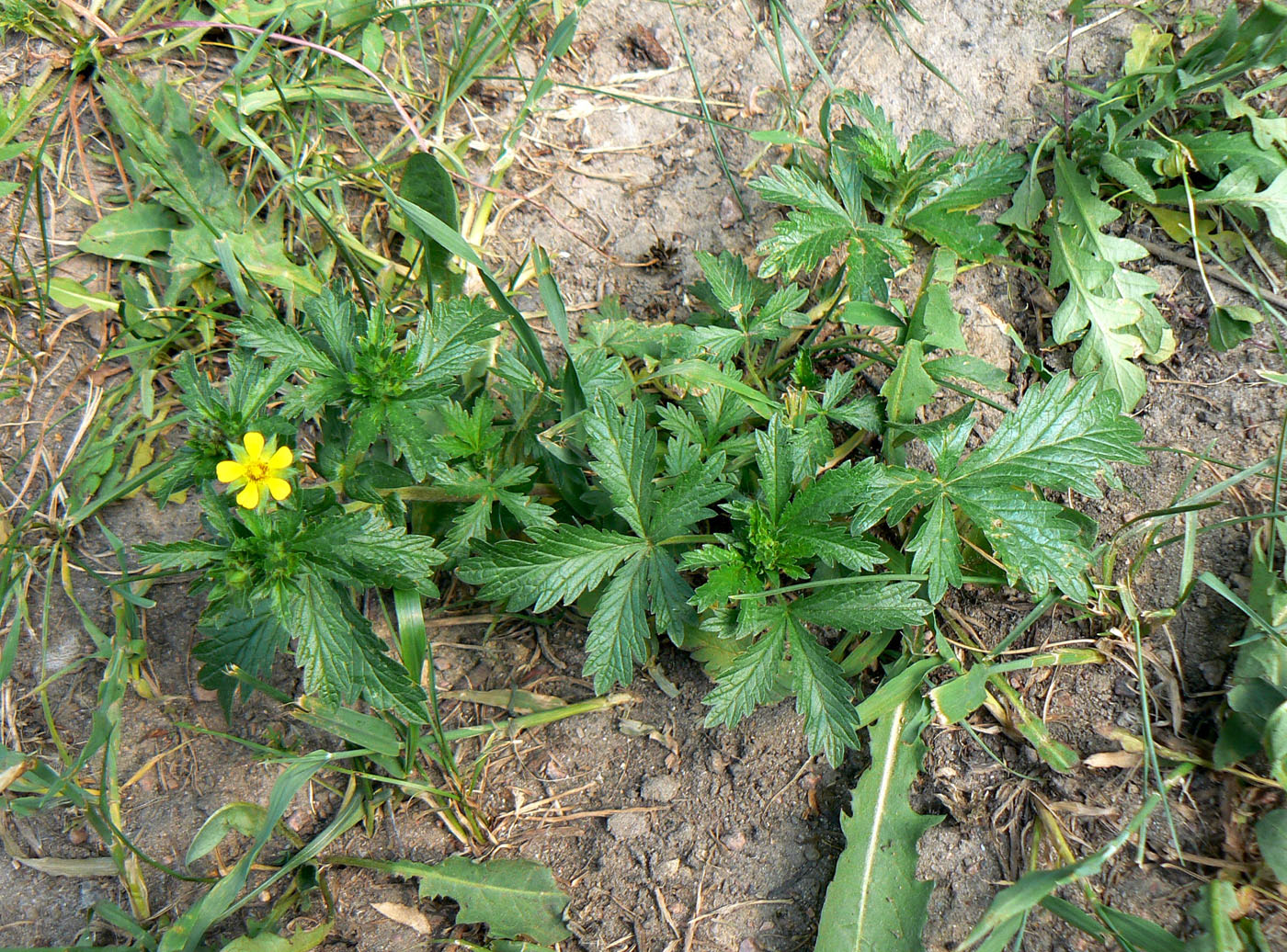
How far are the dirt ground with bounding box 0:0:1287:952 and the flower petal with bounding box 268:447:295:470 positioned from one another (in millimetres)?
816

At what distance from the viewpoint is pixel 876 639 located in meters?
2.27

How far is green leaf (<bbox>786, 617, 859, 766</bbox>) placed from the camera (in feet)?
6.39

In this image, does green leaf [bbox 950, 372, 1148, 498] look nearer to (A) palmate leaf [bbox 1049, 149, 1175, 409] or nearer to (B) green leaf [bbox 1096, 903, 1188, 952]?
(A) palmate leaf [bbox 1049, 149, 1175, 409]

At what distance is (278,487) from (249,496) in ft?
0.20

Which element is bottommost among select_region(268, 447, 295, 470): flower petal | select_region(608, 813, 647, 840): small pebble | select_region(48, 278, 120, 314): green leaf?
select_region(608, 813, 647, 840): small pebble

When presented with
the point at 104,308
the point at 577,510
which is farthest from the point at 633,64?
the point at 104,308

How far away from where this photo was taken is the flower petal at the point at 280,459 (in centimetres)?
171

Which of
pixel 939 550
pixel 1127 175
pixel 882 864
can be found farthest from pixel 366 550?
pixel 1127 175

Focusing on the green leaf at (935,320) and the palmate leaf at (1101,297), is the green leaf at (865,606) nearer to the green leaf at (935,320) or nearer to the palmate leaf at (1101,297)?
the green leaf at (935,320)

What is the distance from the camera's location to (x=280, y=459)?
5.63 feet

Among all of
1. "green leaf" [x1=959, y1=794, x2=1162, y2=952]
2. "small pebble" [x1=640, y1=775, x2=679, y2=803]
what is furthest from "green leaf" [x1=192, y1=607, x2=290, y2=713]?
"green leaf" [x1=959, y1=794, x2=1162, y2=952]

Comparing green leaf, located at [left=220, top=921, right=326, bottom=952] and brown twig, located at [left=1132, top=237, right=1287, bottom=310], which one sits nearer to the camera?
green leaf, located at [left=220, top=921, right=326, bottom=952]

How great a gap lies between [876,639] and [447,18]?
8.23 feet

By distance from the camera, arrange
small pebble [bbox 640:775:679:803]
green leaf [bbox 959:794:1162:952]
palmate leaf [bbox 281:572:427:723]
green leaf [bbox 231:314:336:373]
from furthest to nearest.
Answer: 1. small pebble [bbox 640:775:679:803]
2. green leaf [bbox 231:314:336:373]
3. palmate leaf [bbox 281:572:427:723]
4. green leaf [bbox 959:794:1162:952]
